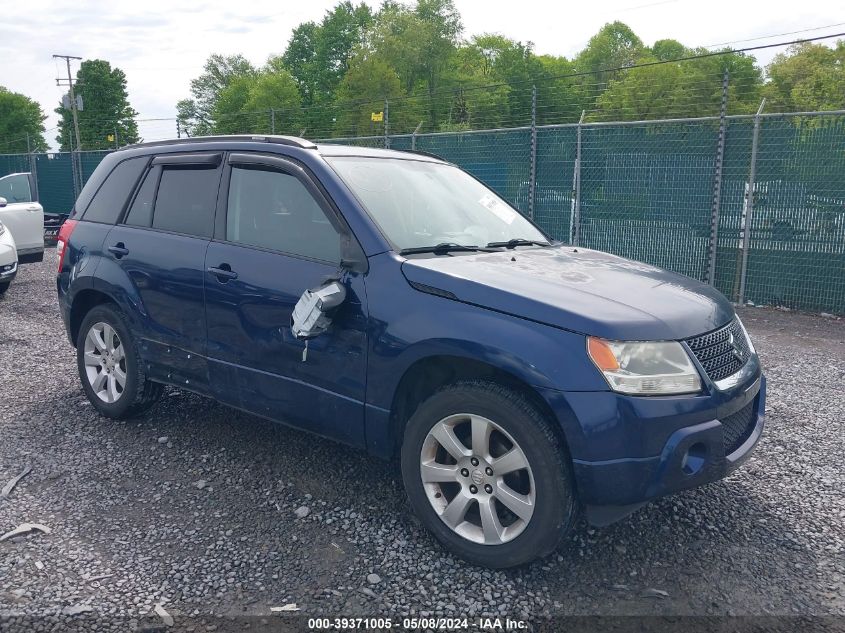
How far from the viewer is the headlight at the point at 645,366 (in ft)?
9.77

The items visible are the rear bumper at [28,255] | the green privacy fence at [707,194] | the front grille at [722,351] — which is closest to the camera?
the front grille at [722,351]

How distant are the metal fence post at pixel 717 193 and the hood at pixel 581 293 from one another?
640 cm

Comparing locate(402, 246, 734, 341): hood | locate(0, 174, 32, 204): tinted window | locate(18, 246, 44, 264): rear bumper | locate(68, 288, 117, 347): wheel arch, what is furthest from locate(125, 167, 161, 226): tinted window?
locate(0, 174, 32, 204): tinted window

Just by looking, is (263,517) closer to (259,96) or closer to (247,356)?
(247,356)

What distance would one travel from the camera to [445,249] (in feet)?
12.5

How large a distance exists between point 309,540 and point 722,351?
2105 millimetres

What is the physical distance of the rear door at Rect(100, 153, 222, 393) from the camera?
173 inches

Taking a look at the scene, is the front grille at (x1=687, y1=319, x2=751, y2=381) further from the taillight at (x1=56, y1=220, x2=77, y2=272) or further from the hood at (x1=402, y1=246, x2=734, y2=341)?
the taillight at (x1=56, y1=220, x2=77, y2=272)

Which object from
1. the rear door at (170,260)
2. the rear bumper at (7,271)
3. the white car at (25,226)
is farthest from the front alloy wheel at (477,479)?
the white car at (25,226)

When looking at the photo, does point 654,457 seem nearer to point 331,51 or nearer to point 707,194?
point 707,194

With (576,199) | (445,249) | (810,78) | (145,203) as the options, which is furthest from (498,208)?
(810,78)

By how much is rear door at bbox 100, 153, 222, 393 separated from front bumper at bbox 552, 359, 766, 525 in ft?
7.93

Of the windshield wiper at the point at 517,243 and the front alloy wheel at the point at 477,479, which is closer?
the front alloy wheel at the point at 477,479

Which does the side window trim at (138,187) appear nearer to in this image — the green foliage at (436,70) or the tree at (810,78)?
the green foliage at (436,70)
